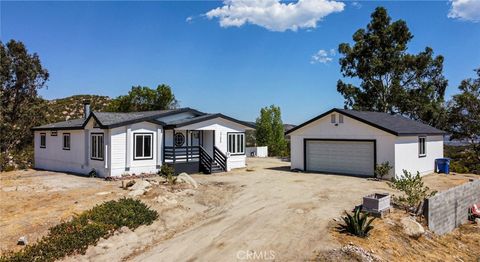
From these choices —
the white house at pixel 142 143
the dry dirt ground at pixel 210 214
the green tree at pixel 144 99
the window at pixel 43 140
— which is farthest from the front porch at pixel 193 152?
the green tree at pixel 144 99

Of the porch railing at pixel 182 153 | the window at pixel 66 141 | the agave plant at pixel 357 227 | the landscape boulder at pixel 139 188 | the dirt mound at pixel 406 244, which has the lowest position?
the dirt mound at pixel 406 244

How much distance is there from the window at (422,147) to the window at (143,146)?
16.2m

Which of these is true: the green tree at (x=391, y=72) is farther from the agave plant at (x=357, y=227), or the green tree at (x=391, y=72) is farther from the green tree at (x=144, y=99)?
the agave plant at (x=357, y=227)

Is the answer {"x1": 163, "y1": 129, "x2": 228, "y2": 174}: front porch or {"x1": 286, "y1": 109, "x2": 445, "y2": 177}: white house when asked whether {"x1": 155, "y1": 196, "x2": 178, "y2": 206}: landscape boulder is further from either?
{"x1": 286, "y1": 109, "x2": 445, "y2": 177}: white house

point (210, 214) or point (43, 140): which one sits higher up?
point (43, 140)

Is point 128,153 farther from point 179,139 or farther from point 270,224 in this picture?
point 270,224

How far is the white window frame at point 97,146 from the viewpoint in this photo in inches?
760

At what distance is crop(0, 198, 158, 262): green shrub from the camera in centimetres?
862

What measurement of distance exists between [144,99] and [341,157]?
2687cm

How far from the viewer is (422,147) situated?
21.5 metres

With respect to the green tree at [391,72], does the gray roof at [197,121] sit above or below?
below

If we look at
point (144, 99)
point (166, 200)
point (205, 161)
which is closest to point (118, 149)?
point (205, 161)

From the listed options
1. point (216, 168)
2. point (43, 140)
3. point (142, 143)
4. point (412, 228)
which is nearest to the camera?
point (412, 228)

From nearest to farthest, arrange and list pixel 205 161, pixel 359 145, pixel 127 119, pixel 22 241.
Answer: pixel 22 241, pixel 127 119, pixel 359 145, pixel 205 161
